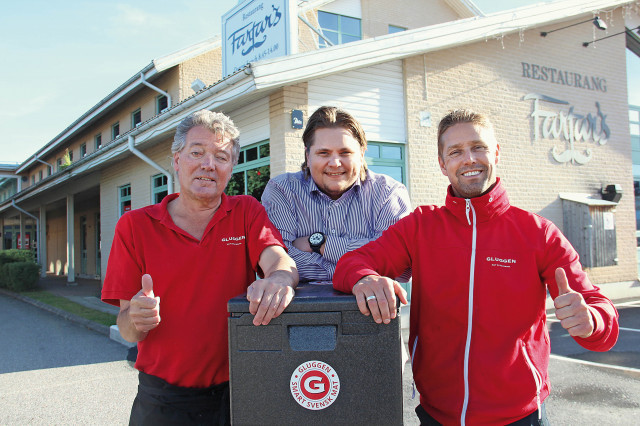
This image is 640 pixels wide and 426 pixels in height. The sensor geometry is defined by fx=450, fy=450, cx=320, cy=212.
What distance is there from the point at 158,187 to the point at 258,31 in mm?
4954

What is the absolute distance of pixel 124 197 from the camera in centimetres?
1297

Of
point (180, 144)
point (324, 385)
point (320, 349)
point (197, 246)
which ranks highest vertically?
point (180, 144)

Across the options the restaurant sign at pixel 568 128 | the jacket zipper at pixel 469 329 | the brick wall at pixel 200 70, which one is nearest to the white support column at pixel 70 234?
the brick wall at pixel 200 70

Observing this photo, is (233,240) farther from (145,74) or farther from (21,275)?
(21,275)

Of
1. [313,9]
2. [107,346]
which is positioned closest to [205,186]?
[107,346]

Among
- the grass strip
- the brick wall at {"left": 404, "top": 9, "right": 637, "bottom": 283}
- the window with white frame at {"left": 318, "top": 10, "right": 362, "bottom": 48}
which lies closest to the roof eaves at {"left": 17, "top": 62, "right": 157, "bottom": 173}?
the window with white frame at {"left": 318, "top": 10, "right": 362, "bottom": 48}

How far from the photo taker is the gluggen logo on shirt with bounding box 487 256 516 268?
5.35ft

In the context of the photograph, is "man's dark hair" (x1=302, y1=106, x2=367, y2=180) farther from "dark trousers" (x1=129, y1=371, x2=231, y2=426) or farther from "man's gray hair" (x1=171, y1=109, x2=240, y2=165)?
"dark trousers" (x1=129, y1=371, x2=231, y2=426)

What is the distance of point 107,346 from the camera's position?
6488 millimetres

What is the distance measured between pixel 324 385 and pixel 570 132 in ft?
34.8

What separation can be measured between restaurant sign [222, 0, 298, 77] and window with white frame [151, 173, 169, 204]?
3.44 metres

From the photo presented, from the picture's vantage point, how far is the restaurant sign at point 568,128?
966 cm

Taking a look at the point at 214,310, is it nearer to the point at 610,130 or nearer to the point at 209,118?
the point at 209,118

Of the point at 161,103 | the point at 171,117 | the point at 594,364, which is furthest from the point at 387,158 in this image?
the point at 161,103
